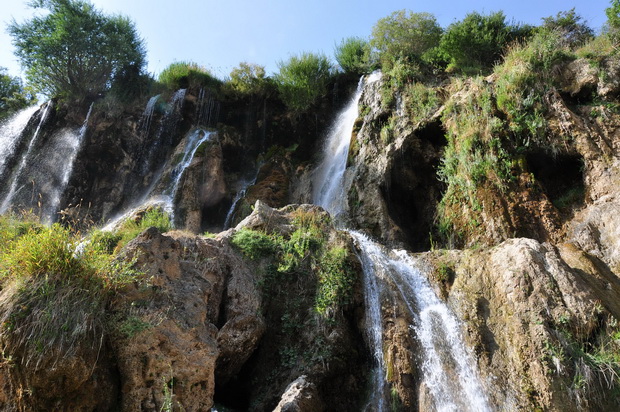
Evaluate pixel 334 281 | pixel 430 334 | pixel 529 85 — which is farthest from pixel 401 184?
pixel 430 334

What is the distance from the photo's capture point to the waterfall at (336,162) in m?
13.0

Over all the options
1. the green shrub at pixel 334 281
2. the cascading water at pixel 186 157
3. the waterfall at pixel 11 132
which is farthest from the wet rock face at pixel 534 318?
the waterfall at pixel 11 132

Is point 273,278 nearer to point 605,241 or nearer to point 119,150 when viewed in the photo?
point 605,241

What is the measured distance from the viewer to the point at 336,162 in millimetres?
14492

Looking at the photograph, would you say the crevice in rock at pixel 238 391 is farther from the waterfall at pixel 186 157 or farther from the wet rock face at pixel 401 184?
the waterfall at pixel 186 157

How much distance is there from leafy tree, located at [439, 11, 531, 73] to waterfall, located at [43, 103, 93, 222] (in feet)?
50.2

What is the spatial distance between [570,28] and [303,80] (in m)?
10.3

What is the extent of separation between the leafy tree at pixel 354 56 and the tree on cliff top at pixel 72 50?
385 inches

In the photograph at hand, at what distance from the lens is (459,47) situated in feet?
48.9

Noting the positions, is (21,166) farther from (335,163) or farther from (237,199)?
(335,163)

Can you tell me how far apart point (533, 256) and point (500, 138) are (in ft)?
15.5

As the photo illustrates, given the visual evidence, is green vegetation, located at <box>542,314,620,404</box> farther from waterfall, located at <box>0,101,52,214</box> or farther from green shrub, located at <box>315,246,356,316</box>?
waterfall, located at <box>0,101,52,214</box>

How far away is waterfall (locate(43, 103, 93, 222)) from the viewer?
50.8 ft

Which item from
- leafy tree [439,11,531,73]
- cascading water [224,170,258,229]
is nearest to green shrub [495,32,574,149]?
leafy tree [439,11,531,73]
